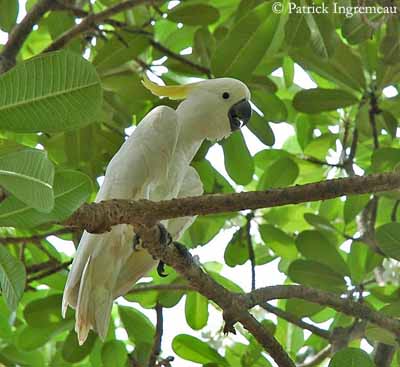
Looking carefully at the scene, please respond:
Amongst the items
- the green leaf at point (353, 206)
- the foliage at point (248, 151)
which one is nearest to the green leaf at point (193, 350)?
the foliage at point (248, 151)

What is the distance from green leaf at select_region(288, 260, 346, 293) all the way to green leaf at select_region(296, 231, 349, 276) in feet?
0.09

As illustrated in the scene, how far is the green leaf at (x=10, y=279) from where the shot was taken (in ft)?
4.54

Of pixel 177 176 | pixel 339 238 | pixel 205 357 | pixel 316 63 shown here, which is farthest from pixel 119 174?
pixel 339 238

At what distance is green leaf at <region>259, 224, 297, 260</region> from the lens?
2619 mm

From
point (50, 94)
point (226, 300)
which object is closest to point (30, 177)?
point (50, 94)

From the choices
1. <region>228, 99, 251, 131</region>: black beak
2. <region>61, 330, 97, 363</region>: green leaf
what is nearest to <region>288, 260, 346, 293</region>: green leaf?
<region>228, 99, 251, 131</region>: black beak

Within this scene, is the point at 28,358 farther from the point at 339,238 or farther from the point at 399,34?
the point at 399,34

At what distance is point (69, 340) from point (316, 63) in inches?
49.6

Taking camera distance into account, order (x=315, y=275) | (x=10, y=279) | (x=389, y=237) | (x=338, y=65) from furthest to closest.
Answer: (x=338, y=65)
(x=315, y=275)
(x=389, y=237)
(x=10, y=279)

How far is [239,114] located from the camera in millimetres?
2377

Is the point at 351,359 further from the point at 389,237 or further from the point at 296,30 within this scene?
the point at 296,30

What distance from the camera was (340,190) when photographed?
1.42 meters

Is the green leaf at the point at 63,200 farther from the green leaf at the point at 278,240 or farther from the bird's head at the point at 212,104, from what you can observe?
the green leaf at the point at 278,240

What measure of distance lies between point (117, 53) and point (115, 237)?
649 mm
